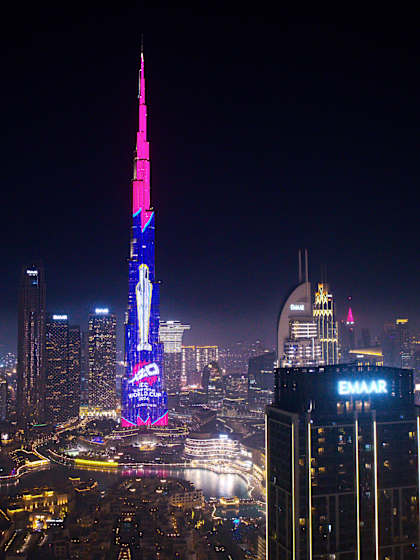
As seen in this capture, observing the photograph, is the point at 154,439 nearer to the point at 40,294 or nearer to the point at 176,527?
the point at 176,527

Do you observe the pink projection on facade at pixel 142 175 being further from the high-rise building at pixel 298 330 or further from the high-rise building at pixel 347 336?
the high-rise building at pixel 347 336

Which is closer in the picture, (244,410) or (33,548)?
(33,548)

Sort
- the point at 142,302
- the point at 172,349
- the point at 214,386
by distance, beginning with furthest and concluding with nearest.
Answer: the point at 172,349 → the point at 214,386 → the point at 142,302

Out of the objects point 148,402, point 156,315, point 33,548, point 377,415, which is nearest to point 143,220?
point 156,315

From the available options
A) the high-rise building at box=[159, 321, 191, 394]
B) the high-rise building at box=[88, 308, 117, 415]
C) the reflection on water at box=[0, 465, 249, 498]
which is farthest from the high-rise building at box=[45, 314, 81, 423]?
the reflection on water at box=[0, 465, 249, 498]

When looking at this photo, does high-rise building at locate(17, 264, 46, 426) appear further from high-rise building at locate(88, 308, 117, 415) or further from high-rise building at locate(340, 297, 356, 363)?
high-rise building at locate(340, 297, 356, 363)

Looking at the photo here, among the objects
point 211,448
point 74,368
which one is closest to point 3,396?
point 74,368

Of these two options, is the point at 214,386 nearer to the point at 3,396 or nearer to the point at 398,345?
the point at 398,345
